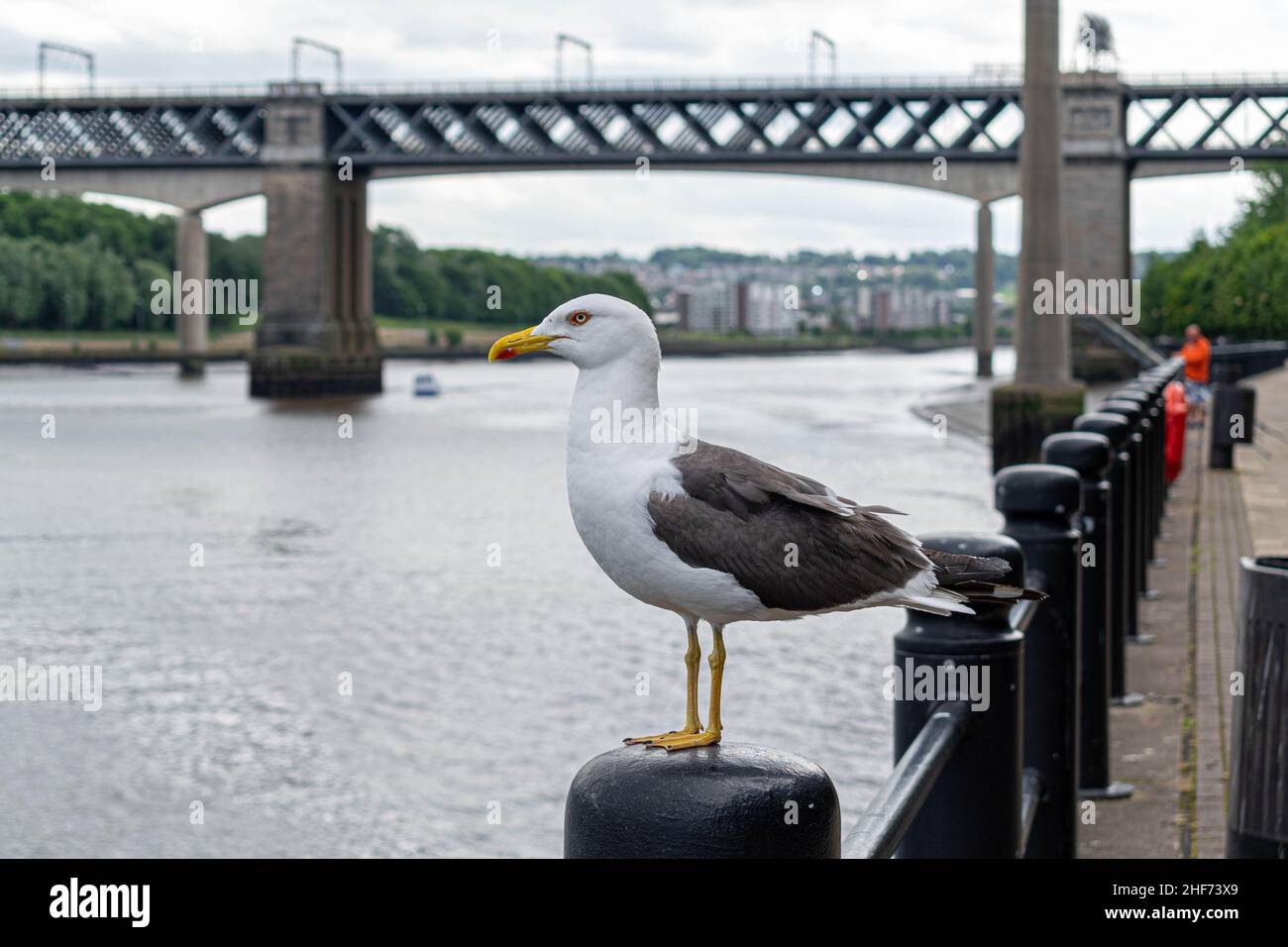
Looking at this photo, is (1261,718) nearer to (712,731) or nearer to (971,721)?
(971,721)

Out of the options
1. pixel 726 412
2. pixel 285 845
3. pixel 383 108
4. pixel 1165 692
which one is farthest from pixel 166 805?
pixel 383 108

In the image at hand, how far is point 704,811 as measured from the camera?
6.46 feet

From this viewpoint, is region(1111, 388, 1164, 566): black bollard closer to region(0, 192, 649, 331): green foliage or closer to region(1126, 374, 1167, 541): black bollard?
region(1126, 374, 1167, 541): black bollard

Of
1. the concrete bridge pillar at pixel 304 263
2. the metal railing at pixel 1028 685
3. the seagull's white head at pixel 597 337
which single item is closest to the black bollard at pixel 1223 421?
the metal railing at pixel 1028 685

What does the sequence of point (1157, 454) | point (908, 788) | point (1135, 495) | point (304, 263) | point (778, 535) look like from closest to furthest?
point (778, 535) → point (908, 788) → point (1135, 495) → point (1157, 454) → point (304, 263)

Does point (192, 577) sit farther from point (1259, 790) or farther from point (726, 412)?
point (726, 412)

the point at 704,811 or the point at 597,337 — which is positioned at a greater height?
the point at 597,337

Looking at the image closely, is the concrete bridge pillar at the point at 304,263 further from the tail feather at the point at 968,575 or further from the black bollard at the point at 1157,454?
the tail feather at the point at 968,575

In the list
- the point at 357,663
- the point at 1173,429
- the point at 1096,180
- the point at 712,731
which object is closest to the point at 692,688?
the point at 712,731

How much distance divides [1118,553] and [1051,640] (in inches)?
162

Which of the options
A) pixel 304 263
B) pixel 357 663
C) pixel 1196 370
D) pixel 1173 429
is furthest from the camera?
pixel 304 263

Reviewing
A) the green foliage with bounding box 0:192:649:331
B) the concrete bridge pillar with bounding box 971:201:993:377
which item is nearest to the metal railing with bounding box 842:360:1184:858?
the concrete bridge pillar with bounding box 971:201:993:377
